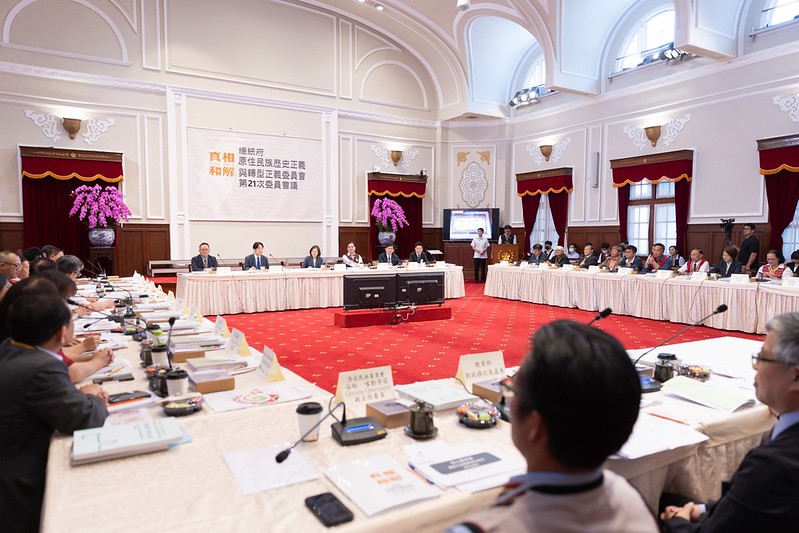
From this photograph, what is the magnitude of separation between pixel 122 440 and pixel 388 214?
32.1 feet

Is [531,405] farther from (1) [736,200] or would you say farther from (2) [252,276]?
(1) [736,200]

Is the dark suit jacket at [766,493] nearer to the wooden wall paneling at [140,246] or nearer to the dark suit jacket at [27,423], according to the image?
the dark suit jacket at [27,423]

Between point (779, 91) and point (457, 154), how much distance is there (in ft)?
20.8

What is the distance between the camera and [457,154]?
12.3 metres

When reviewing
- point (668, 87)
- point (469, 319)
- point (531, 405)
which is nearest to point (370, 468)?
point (531, 405)

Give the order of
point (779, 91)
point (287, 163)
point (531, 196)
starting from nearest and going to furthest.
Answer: point (779, 91)
point (287, 163)
point (531, 196)

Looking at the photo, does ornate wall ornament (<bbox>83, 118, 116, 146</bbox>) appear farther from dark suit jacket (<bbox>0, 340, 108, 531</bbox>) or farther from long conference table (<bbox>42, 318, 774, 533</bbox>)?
dark suit jacket (<bbox>0, 340, 108, 531</bbox>)

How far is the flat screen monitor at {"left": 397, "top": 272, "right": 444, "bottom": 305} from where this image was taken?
6656mm

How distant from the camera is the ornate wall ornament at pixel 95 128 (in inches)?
349

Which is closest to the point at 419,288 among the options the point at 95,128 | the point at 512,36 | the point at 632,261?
the point at 632,261

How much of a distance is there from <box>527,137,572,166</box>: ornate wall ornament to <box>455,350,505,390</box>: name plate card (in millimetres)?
9629

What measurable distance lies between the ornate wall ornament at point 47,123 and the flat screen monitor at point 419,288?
6544mm

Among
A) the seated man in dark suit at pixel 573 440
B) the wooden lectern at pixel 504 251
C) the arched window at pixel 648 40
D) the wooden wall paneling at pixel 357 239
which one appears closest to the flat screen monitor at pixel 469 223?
the wooden lectern at pixel 504 251

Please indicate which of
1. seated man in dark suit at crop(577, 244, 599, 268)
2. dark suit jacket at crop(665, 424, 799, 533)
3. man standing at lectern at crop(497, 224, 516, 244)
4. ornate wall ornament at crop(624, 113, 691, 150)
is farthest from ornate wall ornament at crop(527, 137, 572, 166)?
dark suit jacket at crop(665, 424, 799, 533)
